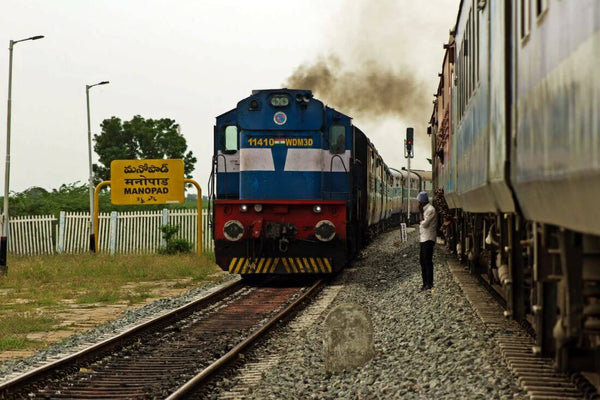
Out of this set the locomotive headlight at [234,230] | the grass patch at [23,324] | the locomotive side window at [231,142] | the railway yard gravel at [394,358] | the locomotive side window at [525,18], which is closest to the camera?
the locomotive side window at [525,18]

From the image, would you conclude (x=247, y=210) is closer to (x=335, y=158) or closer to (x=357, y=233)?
(x=335, y=158)

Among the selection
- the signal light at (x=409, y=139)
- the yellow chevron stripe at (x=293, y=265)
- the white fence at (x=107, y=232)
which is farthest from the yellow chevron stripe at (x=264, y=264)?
the signal light at (x=409, y=139)

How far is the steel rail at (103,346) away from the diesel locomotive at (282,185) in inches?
52.2

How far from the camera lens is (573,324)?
4664 mm

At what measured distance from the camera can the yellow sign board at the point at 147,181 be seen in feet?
86.3

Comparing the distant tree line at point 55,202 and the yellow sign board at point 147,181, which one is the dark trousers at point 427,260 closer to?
the yellow sign board at point 147,181

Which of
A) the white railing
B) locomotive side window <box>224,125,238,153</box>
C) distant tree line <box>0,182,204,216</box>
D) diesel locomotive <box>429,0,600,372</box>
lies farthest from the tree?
diesel locomotive <box>429,0,600,372</box>

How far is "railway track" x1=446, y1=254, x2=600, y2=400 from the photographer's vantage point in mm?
6203

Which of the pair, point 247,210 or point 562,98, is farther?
point 247,210

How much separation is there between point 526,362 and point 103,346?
5169 mm

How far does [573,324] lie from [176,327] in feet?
26.7

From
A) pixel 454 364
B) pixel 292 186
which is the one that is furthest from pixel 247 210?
pixel 454 364

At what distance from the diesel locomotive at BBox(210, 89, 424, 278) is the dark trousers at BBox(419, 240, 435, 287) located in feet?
9.83

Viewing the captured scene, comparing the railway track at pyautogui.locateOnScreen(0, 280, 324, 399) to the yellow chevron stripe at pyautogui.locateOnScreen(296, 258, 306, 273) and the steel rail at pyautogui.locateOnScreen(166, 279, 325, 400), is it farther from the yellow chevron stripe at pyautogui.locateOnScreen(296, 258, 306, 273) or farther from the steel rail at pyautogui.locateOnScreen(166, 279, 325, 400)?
the yellow chevron stripe at pyautogui.locateOnScreen(296, 258, 306, 273)
